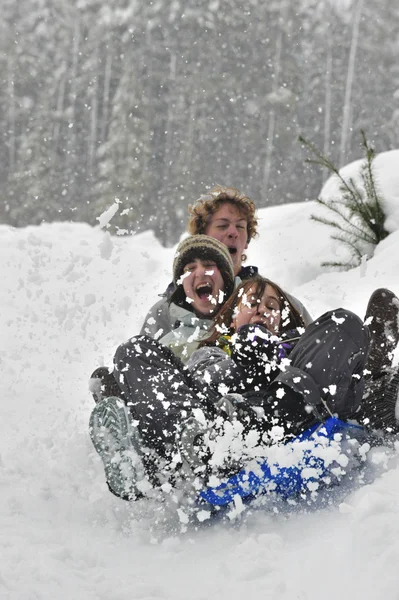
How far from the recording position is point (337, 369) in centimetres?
278

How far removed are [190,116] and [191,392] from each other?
23952mm

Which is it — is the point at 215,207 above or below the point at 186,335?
above

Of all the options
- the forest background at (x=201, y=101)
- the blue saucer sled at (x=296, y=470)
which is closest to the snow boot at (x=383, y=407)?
the blue saucer sled at (x=296, y=470)

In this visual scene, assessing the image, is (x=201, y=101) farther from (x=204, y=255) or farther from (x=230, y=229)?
(x=204, y=255)

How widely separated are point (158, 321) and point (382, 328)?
1420mm

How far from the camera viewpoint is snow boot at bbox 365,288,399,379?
3.46m

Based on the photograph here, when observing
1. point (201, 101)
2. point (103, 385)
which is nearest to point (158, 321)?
point (103, 385)

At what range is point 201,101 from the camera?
25.8 meters

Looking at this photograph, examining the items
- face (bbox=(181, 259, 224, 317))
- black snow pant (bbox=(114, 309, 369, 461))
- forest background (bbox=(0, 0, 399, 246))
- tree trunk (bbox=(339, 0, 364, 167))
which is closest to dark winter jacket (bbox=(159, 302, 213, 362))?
face (bbox=(181, 259, 224, 317))

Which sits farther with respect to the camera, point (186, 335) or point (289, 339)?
point (186, 335)

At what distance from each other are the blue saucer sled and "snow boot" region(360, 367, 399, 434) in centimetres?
18

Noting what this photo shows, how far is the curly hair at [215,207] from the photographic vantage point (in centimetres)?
493

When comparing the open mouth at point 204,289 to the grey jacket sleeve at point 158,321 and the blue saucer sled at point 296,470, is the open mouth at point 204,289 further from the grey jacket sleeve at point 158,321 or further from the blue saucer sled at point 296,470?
the blue saucer sled at point 296,470

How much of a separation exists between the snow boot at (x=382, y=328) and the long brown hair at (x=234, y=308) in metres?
0.37
